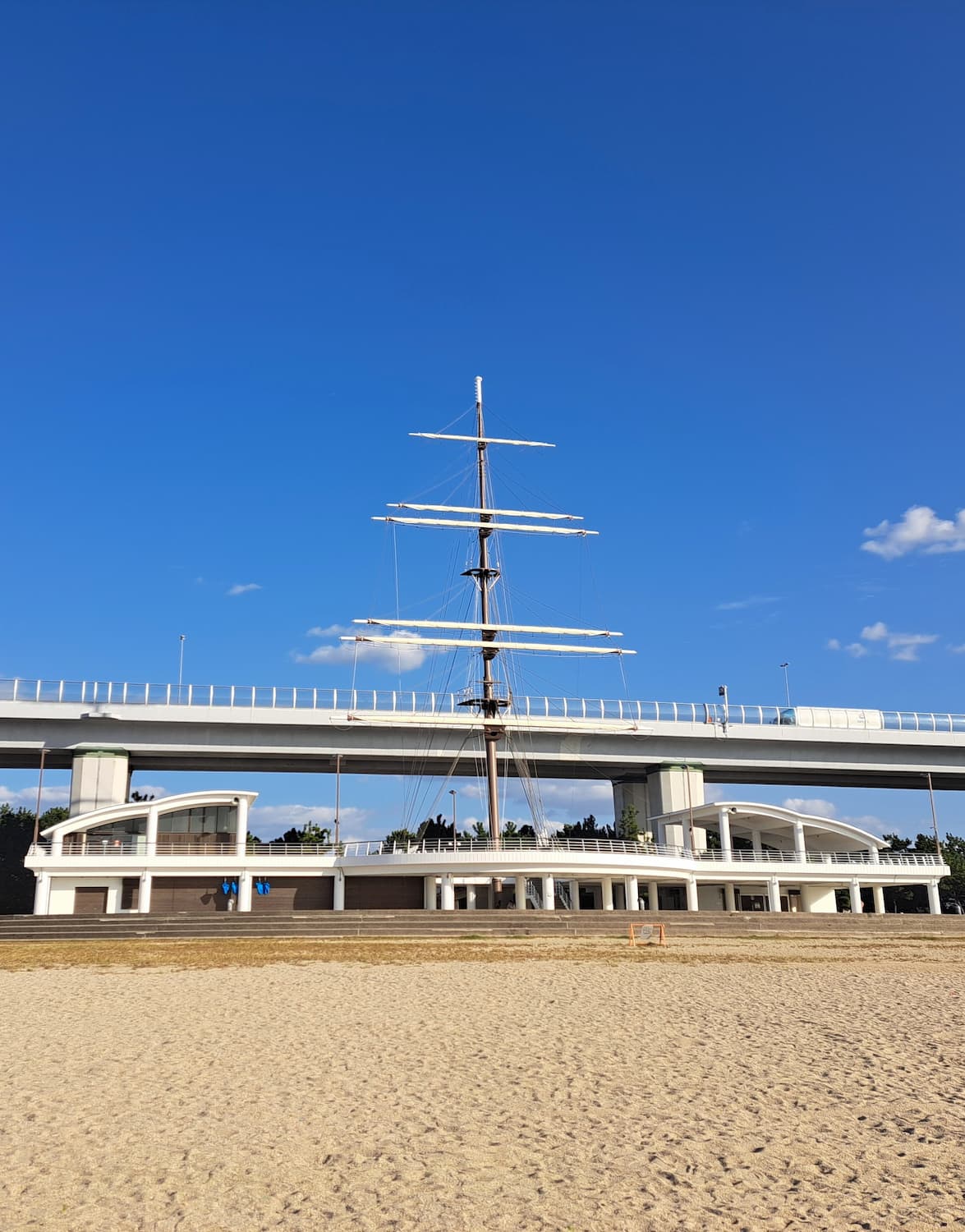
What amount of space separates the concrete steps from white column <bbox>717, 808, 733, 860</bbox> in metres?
11.9

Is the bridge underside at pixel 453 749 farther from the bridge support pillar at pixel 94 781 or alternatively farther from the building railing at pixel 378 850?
the building railing at pixel 378 850

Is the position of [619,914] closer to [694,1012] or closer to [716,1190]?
[694,1012]

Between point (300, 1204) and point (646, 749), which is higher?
point (646, 749)

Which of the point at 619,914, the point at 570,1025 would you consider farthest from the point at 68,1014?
the point at 619,914

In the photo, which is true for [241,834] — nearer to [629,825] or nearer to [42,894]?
[42,894]

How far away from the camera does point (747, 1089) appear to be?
37.0ft

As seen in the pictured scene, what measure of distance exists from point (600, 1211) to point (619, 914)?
31079 millimetres

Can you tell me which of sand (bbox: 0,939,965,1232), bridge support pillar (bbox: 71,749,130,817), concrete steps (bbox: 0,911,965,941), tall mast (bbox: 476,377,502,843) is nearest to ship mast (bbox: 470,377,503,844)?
tall mast (bbox: 476,377,502,843)

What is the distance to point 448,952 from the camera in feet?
94.4

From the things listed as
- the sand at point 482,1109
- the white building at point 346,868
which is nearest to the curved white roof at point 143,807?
the white building at point 346,868

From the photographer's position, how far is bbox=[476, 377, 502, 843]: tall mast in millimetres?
50781

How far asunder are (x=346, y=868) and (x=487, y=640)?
14.2 m

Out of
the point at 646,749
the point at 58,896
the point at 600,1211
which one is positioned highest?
the point at 646,749

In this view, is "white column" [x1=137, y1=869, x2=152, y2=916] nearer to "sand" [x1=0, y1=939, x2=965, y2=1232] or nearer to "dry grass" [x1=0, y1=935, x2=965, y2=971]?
"dry grass" [x1=0, y1=935, x2=965, y2=971]
